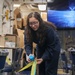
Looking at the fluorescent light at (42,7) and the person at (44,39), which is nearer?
the person at (44,39)

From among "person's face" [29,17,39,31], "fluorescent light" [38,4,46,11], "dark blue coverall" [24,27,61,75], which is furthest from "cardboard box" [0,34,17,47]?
"person's face" [29,17,39,31]

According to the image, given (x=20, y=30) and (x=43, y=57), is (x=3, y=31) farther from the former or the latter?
(x=43, y=57)

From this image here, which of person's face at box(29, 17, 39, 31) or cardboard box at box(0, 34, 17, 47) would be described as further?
cardboard box at box(0, 34, 17, 47)

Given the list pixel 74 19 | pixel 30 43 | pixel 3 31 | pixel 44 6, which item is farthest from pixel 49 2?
pixel 30 43

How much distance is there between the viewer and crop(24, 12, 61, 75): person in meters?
2.92

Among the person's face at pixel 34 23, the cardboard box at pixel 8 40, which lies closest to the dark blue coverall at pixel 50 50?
the person's face at pixel 34 23

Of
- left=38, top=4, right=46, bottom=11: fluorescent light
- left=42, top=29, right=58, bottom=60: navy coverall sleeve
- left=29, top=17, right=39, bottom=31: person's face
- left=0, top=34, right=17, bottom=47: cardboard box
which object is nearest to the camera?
left=29, top=17, right=39, bottom=31: person's face

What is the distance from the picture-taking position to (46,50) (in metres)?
3.04

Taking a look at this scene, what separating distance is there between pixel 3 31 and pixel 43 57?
14.3 ft

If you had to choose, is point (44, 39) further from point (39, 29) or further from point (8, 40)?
point (8, 40)

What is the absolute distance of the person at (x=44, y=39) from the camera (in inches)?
115

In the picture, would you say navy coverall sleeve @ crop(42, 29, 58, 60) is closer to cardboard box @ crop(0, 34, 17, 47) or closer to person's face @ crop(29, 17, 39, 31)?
person's face @ crop(29, 17, 39, 31)

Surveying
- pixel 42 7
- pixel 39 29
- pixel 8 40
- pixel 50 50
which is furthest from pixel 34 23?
pixel 42 7

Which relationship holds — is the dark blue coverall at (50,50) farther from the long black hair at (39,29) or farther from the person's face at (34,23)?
the person's face at (34,23)
